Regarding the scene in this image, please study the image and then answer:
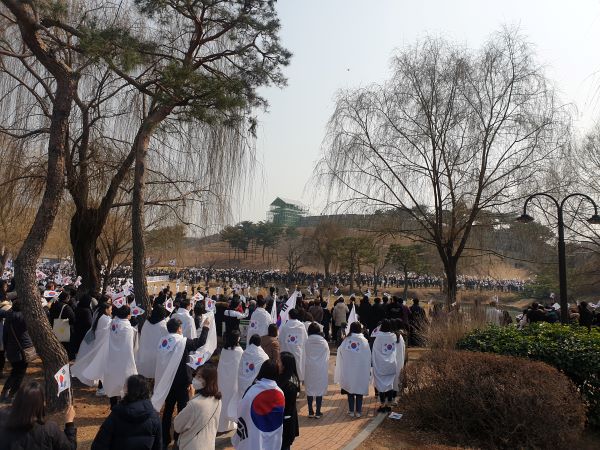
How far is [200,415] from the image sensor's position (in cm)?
450

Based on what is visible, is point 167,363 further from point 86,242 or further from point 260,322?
point 86,242

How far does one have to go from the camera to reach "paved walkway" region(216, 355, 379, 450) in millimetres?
6945

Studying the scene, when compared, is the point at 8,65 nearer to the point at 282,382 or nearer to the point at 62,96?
the point at 62,96

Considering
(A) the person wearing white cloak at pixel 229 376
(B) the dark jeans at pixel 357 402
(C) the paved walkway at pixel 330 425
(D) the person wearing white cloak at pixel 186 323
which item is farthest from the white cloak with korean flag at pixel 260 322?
(A) the person wearing white cloak at pixel 229 376

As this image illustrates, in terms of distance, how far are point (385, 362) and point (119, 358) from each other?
14.4 ft

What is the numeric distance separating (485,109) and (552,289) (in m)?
28.1

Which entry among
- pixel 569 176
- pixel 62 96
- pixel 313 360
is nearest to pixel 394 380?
pixel 313 360

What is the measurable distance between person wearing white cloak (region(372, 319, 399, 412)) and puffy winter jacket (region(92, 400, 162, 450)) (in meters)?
5.65

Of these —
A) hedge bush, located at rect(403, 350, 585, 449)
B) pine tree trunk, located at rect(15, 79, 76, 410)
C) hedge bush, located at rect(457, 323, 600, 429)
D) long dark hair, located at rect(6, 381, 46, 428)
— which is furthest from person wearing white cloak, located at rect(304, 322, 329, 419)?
long dark hair, located at rect(6, 381, 46, 428)

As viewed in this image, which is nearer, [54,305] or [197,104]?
[197,104]

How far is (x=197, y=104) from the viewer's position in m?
9.36

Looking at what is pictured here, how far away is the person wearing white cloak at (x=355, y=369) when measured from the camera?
333 inches

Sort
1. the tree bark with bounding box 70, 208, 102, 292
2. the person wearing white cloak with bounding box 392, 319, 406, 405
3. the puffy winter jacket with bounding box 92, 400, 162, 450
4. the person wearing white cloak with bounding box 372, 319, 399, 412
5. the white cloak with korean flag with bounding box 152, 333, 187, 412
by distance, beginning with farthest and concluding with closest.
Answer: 1. the tree bark with bounding box 70, 208, 102, 292
2. the person wearing white cloak with bounding box 392, 319, 406, 405
3. the person wearing white cloak with bounding box 372, 319, 399, 412
4. the white cloak with korean flag with bounding box 152, 333, 187, 412
5. the puffy winter jacket with bounding box 92, 400, 162, 450

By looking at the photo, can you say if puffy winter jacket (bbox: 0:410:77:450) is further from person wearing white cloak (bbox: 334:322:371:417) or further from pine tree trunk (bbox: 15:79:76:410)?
person wearing white cloak (bbox: 334:322:371:417)
